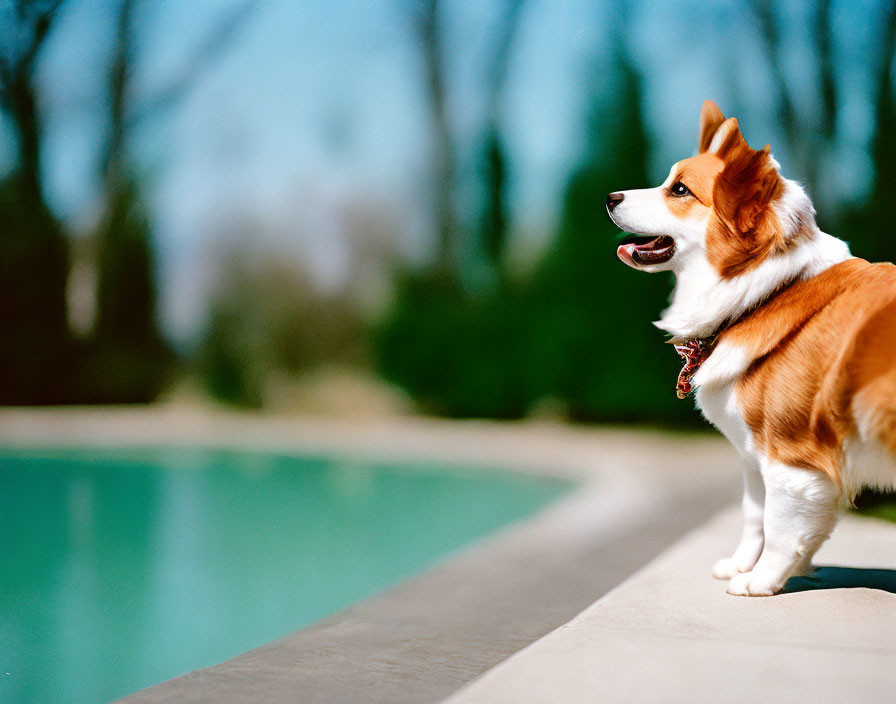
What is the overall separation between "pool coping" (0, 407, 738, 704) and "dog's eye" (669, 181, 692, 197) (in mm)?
1281

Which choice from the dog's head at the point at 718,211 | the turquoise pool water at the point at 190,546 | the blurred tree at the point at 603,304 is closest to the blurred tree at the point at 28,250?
the turquoise pool water at the point at 190,546

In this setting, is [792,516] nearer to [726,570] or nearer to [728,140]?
[726,570]

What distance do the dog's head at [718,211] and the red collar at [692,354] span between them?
20 cm

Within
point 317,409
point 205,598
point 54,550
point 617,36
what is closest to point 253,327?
point 317,409

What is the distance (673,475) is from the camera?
5.77 meters

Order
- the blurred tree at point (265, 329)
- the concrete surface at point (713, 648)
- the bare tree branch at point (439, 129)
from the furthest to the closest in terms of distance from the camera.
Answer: the blurred tree at point (265, 329), the bare tree branch at point (439, 129), the concrete surface at point (713, 648)

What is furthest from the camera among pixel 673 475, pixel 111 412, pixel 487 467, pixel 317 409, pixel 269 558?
pixel 317 409

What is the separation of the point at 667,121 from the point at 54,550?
7.15 m

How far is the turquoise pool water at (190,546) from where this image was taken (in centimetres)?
323

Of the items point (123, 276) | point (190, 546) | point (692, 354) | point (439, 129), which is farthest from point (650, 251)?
point (123, 276)

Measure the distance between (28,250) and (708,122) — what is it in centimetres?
1055

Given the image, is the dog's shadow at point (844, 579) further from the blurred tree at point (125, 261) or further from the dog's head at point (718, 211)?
the blurred tree at point (125, 261)

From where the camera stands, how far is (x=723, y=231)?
2.32m

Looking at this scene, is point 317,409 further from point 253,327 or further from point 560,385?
point 560,385
